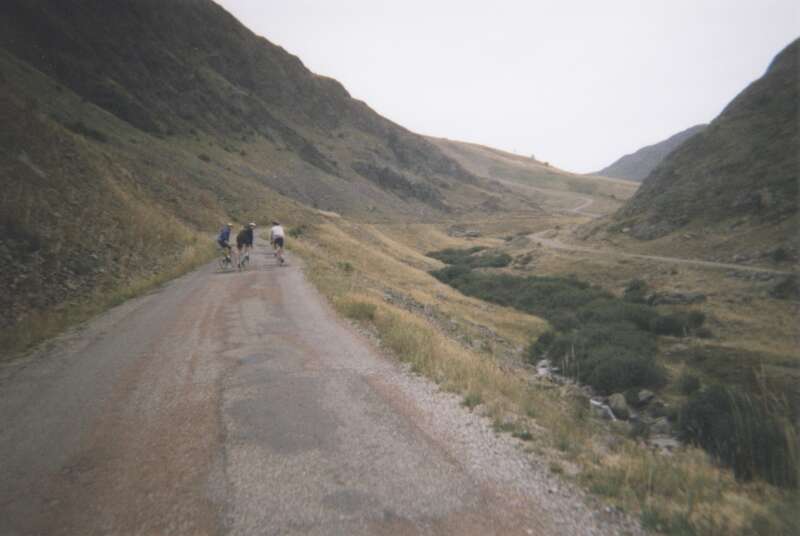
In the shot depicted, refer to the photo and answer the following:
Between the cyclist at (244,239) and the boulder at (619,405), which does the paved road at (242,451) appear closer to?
the boulder at (619,405)

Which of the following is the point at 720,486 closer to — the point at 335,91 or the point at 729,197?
the point at 729,197

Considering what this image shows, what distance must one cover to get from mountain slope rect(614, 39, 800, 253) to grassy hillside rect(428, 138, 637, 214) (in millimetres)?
76683

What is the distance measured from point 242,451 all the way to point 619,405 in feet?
44.8

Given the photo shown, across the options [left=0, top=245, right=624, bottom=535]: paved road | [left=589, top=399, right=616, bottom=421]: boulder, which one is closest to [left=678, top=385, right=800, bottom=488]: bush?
[left=0, top=245, right=624, bottom=535]: paved road

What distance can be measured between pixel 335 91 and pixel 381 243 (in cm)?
8036

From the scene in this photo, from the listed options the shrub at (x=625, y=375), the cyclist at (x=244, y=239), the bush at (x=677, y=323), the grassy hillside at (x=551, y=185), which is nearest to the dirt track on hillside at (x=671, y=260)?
the bush at (x=677, y=323)

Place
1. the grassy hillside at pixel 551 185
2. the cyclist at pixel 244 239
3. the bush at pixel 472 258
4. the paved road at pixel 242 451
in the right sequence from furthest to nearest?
the grassy hillside at pixel 551 185 < the bush at pixel 472 258 < the cyclist at pixel 244 239 < the paved road at pixel 242 451

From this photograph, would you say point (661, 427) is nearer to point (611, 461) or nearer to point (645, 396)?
point (645, 396)

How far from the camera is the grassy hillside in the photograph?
141m

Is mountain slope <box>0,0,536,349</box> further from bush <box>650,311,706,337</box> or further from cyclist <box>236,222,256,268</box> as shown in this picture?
bush <box>650,311,706,337</box>

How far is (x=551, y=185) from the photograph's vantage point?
554 feet

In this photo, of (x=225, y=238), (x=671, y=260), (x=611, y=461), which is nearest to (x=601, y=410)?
(x=611, y=461)

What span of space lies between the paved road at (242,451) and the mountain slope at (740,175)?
36703mm

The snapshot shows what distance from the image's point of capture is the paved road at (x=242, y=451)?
3434mm
